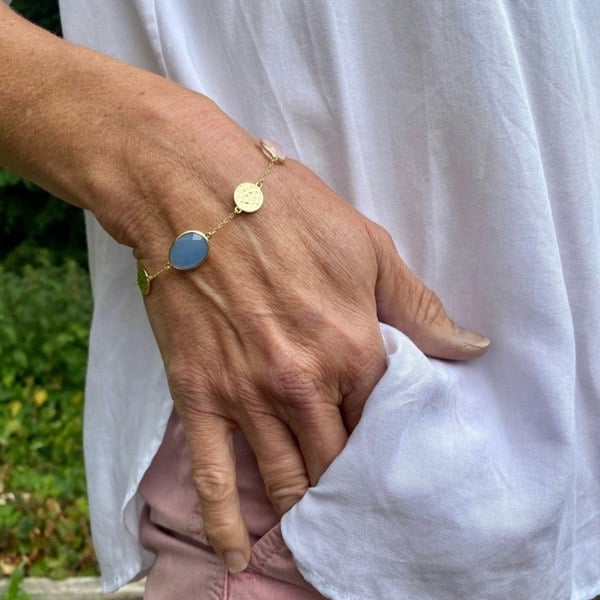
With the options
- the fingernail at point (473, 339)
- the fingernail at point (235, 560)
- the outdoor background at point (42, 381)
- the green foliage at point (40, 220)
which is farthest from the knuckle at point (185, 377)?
the green foliage at point (40, 220)

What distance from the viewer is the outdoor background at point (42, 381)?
2625 millimetres

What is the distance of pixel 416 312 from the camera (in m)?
0.90

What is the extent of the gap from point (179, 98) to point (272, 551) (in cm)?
58

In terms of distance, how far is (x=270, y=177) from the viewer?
0.84 metres

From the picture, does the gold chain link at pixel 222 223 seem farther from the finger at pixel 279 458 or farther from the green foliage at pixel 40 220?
the green foliage at pixel 40 220

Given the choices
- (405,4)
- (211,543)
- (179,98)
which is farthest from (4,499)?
(405,4)

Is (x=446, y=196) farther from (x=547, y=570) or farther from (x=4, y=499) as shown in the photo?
(x=4, y=499)

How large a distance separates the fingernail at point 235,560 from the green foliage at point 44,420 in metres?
1.96

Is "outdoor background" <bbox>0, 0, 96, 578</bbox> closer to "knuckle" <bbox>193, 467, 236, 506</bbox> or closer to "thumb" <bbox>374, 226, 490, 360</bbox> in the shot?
"knuckle" <bbox>193, 467, 236, 506</bbox>

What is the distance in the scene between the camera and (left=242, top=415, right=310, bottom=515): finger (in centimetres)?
85

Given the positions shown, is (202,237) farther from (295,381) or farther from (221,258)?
(295,381)

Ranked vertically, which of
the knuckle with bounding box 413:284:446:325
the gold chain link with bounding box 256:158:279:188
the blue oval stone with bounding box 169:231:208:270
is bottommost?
the knuckle with bounding box 413:284:446:325

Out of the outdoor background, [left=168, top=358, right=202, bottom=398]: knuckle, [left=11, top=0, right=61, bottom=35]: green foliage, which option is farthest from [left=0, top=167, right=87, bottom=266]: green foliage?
[left=168, top=358, right=202, bottom=398]: knuckle

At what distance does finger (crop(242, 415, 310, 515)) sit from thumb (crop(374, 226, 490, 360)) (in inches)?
8.1
